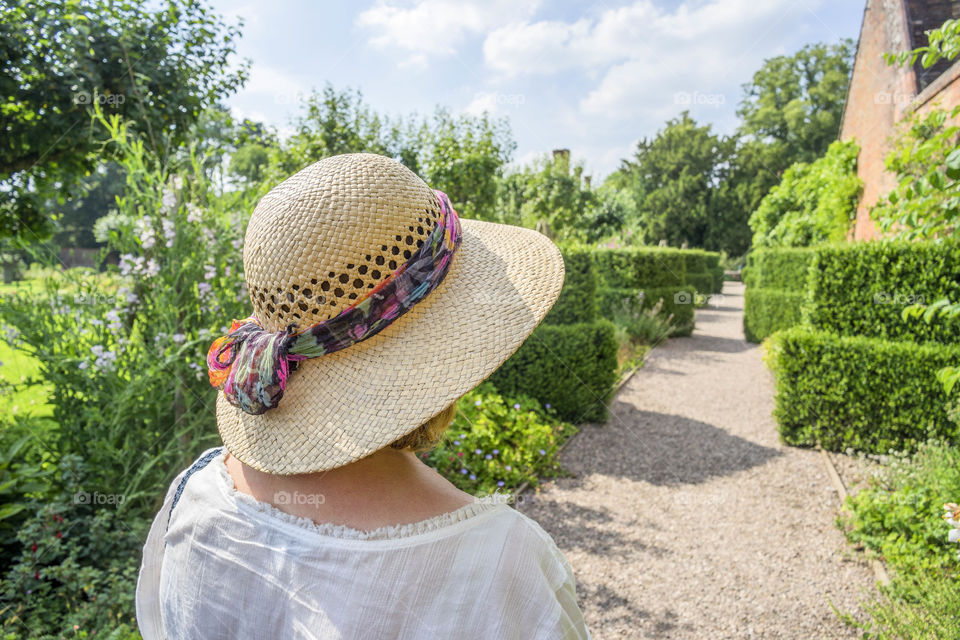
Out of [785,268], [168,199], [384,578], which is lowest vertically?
[785,268]

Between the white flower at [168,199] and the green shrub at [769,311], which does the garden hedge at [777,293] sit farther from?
the white flower at [168,199]

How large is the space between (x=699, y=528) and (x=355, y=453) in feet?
14.6

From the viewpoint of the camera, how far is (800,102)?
3850cm

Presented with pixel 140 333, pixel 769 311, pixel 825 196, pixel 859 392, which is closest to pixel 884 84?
pixel 825 196

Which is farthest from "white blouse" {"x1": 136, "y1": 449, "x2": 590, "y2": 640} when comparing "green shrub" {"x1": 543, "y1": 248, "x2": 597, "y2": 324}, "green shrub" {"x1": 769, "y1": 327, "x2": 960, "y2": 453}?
"green shrub" {"x1": 543, "y1": 248, "x2": 597, "y2": 324}

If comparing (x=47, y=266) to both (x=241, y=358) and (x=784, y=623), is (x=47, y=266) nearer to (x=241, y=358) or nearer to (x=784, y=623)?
(x=241, y=358)

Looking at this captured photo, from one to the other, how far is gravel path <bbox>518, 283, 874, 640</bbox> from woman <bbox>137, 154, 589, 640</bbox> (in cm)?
296

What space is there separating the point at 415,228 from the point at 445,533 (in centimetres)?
58

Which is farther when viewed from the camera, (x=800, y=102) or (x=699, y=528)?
(x=800, y=102)

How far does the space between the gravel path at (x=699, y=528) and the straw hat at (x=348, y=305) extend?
119 inches

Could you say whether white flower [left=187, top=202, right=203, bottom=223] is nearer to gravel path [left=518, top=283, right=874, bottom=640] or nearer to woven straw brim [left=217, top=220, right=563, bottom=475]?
woven straw brim [left=217, top=220, right=563, bottom=475]

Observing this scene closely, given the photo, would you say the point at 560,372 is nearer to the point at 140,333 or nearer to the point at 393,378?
the point at 140,333

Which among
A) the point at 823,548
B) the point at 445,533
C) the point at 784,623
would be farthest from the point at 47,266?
the point at 823,548

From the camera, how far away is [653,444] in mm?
6582
